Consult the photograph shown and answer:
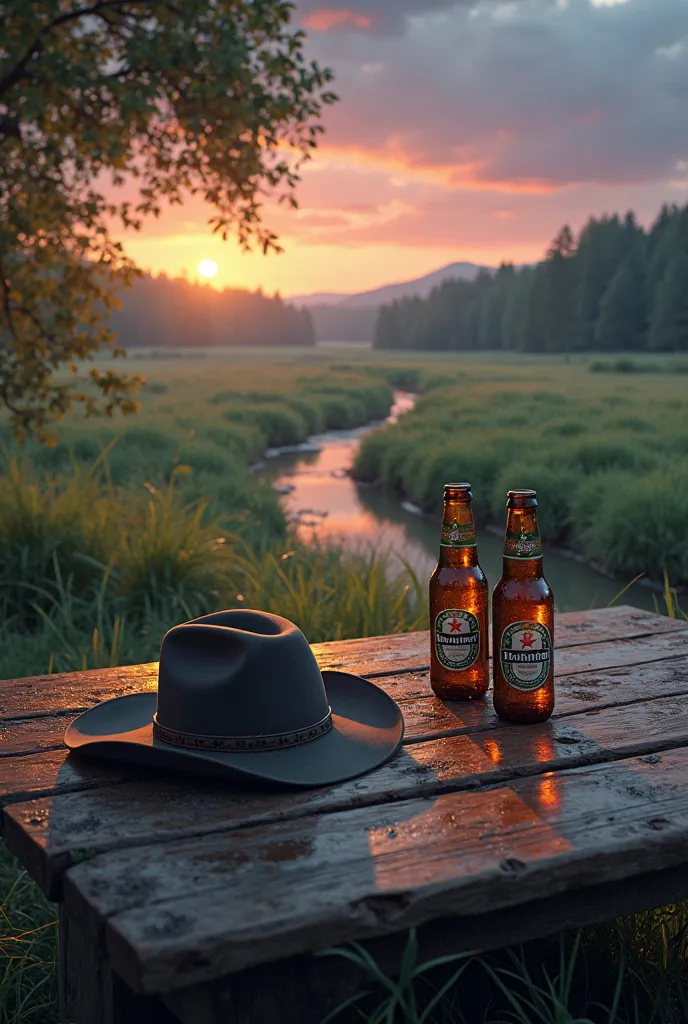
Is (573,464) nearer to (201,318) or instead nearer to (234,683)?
(234,683)

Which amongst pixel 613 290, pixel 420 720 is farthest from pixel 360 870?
pixel 613 290

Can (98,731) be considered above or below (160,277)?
below

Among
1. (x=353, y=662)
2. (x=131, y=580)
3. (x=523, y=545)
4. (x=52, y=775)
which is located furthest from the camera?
(x=131, y=580)

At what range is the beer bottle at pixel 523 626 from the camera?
1853 mm

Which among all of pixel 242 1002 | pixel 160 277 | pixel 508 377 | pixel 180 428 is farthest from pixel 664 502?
pixel 160 277

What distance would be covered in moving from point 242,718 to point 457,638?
511 millimetres

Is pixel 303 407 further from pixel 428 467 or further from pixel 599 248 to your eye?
pixel 599 248

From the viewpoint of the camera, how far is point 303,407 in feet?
79.0

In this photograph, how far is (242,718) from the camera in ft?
5.54

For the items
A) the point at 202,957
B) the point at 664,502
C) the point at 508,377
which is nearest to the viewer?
the point at 202,957

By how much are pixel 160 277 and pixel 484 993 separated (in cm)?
11539

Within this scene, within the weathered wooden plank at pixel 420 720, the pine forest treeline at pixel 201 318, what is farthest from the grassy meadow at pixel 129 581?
the pine forest treeline at pixel 201 318

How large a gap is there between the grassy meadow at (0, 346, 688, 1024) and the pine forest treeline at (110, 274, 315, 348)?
6939 centimetres

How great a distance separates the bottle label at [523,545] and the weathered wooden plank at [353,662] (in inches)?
23.4
